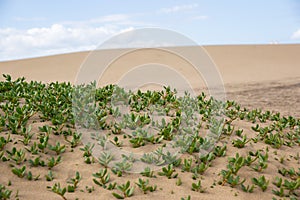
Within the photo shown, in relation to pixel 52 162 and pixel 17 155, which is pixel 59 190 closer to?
pixel 52 162

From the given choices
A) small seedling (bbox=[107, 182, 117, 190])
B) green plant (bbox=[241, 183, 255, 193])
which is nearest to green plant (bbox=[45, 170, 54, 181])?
small seedling (bbox=[107, 182, 117, 190])

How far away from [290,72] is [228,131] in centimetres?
1540

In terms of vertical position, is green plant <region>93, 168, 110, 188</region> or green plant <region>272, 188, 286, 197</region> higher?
green plant <region>93, 168, 110, 188</region>

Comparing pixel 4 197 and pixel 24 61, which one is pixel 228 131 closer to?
pixel 4 197

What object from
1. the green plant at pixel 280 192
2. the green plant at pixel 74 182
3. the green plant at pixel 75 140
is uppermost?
the green plant at pixel 75 140

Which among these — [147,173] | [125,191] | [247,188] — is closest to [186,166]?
[147,173]

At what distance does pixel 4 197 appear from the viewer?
510cm

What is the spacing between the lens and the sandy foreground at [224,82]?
217 inches

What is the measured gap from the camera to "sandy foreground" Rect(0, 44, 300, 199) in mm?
5523

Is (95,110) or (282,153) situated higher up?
(95,110)

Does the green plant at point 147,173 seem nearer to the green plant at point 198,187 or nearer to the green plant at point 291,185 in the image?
the green plant at point 198,187

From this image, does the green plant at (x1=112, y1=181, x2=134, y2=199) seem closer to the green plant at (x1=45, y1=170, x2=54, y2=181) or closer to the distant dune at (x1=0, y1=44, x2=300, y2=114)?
the green plant at (x1=45, y1=170, x2=54, y2=181)

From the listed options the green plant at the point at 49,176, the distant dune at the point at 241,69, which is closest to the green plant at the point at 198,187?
the green plant at the point at 49,176

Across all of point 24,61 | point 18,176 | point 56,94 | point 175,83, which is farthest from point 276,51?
point 18,176
